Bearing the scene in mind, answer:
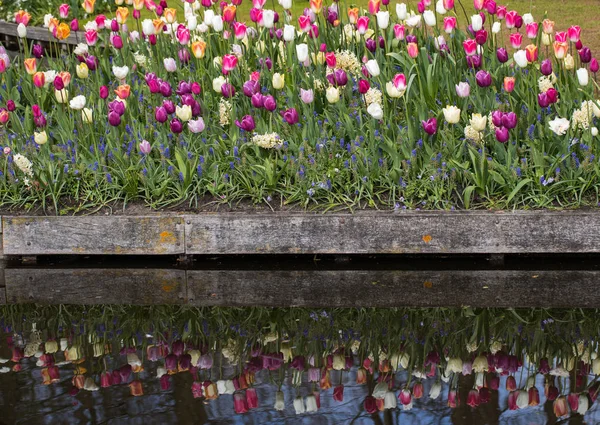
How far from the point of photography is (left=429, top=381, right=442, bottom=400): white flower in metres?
4.05

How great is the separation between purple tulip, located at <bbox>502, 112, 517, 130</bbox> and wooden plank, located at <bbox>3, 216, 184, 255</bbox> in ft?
6.28

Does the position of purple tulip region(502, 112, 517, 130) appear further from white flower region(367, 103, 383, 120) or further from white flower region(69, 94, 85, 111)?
white flower region(69, 94, 85, 111)

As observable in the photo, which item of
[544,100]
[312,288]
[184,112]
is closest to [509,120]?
[544,100]

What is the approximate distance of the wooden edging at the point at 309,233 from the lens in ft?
19.3

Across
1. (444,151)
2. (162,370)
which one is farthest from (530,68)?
(162,370)

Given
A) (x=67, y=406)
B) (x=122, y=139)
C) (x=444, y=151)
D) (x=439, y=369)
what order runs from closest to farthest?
(x=67, y=406) → (x=439, y=369) → (x=444, y=151) → (x=122, y=139)

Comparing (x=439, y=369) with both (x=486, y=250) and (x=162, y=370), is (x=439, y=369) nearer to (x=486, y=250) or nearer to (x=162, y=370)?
(x=162, y=370)

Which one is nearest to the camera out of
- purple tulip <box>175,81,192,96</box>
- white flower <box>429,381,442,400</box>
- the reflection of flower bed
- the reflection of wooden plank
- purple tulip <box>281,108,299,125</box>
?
white flower <box>429,381,442,400</box>

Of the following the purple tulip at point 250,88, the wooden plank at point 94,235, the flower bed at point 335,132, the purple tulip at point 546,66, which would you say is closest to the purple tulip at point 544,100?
the flower bed at point 335,132

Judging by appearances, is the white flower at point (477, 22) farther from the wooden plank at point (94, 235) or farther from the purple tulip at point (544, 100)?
the wooden plank at point (94, 235)

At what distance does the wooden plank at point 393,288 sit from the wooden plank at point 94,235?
319 millimetres

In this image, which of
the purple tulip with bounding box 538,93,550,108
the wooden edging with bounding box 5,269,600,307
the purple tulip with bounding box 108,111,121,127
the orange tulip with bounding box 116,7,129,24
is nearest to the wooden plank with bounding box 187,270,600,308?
the wooden edging with bounding box 5,269,600,307

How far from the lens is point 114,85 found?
8.08 metres

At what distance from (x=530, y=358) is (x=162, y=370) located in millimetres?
1546
